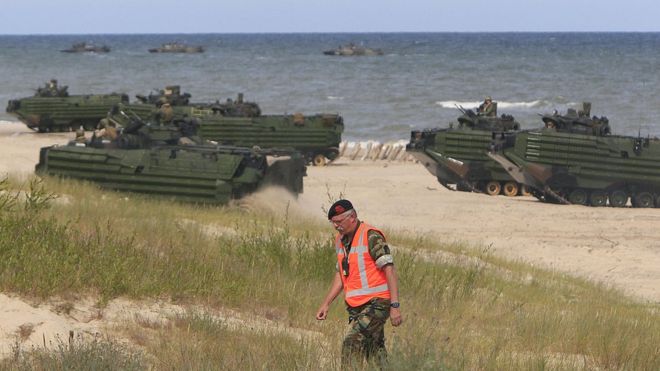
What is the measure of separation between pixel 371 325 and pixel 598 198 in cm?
1827

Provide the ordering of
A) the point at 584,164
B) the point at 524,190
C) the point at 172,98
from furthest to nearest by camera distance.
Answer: the point at 172,98, the point at 524,190, the point at 584,164

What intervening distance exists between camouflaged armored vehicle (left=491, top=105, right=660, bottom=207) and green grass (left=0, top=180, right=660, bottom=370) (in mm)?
10880

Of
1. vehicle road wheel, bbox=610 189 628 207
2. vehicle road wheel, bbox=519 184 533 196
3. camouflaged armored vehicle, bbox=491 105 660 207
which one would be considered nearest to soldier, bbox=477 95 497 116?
vehicle road wheel, bbox=519 184 533 196

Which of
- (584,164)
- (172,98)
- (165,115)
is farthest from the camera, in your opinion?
(172,98)

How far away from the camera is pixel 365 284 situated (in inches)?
290

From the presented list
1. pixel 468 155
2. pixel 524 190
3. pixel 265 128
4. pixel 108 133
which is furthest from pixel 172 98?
pixel 108 133

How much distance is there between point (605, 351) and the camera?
8961 mm

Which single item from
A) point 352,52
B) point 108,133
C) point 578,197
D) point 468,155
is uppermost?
point 352,52

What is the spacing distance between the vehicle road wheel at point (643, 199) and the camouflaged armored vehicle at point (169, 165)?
27.3 feet

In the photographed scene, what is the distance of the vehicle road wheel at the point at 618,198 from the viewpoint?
24672 mm

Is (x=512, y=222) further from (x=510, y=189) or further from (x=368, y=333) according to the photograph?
(x=368, y=333)

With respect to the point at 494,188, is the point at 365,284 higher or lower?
lower

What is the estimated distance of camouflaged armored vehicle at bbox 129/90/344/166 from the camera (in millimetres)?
28891

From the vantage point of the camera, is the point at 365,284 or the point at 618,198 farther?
the point at 618,198
